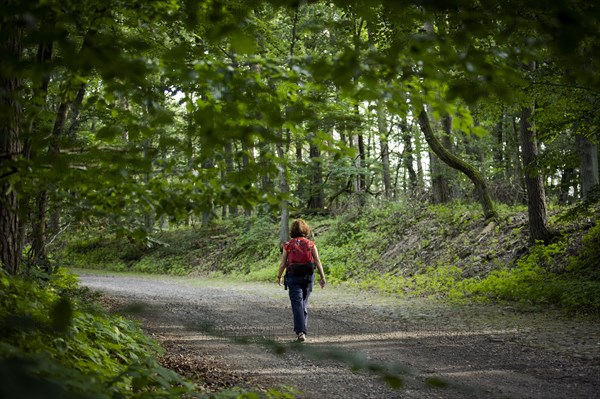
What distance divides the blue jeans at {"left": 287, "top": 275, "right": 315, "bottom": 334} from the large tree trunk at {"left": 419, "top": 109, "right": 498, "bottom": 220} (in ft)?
33.1

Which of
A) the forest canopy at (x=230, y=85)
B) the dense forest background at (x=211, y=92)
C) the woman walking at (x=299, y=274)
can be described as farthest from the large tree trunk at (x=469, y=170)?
the forest canopy at (x=230, y=85)

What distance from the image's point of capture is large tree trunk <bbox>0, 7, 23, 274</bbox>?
92.8 inches

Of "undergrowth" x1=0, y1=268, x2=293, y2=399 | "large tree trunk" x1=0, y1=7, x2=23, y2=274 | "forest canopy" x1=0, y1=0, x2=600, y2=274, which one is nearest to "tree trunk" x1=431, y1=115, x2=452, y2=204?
"undergrowth" x1=0, y1=268, x2=293, y2=399

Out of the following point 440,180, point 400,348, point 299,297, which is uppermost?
point 440,180

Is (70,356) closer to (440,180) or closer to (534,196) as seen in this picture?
(534,196)

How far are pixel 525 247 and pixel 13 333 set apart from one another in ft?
43.2

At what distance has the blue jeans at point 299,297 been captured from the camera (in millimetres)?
7965

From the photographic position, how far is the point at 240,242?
84.0ft

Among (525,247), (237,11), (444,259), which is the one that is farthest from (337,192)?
(237,11)

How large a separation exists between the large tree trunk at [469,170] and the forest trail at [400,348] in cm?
563

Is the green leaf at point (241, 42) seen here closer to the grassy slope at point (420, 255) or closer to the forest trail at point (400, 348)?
the forest trail at point (400, 348)

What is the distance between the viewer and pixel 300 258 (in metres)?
8.05

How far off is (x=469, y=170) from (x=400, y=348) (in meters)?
11.1

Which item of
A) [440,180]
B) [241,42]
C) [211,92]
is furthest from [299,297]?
[440,180]
